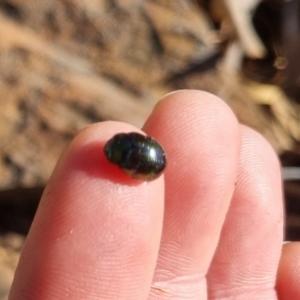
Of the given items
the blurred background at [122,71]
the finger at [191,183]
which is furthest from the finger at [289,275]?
the blurred background at [122,71]

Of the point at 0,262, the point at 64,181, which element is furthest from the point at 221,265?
the point at 0,262

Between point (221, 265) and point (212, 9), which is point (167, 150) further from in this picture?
point (212, 9)

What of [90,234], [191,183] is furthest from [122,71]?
[90,234]

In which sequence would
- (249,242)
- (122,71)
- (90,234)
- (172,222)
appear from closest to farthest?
(90,234) → (172,222) → (249,242) → (122,71)

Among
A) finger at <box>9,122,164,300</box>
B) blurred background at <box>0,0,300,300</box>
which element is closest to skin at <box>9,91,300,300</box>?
finger at <box>9,122,164,300</box>

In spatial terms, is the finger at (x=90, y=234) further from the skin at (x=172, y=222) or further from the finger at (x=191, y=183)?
the finger at (x=191, y=183)

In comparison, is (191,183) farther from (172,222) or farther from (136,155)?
(136,155)

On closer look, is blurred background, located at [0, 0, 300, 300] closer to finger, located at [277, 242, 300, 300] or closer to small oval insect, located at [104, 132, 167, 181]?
finger, located at [277, 242, 300, 300]
